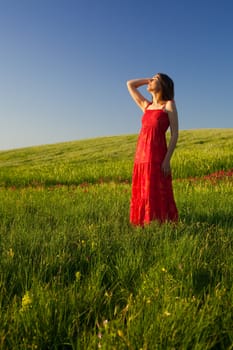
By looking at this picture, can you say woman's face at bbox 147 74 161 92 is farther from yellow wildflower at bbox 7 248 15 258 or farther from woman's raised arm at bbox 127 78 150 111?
yellow wildflower at bbox 7 248 15 258

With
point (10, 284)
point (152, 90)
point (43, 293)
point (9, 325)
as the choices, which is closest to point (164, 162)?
point (152, 90)

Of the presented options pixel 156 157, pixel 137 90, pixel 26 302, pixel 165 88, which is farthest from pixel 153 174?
pixel 26 302

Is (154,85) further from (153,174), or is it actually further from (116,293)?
(116,293)

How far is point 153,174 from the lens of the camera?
6.26 meters

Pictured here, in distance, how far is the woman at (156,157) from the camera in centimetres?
618

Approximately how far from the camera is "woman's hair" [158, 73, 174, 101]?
20.3 ft

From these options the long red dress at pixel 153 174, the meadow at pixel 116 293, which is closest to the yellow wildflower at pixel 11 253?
the meadow at pixel 116 293

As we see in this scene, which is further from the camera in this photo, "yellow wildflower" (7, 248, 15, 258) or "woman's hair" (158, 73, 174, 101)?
"woman's hair" (158, 73, 174, 101)

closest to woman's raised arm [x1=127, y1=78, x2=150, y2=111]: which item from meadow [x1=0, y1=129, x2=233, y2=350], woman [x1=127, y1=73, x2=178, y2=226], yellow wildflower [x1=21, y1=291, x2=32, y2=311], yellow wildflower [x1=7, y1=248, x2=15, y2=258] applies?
woman [x1=127, y1=73, x2=178, y2=226]

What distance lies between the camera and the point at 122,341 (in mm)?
2654

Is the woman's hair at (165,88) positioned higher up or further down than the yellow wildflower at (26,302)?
higher up

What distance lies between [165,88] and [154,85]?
19 centimetres

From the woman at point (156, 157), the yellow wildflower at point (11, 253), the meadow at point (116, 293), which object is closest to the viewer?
the meadow at point (116, 293)

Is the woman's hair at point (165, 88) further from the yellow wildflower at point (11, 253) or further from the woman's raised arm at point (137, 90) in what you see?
the yellow wildflower at point (11, 253)
